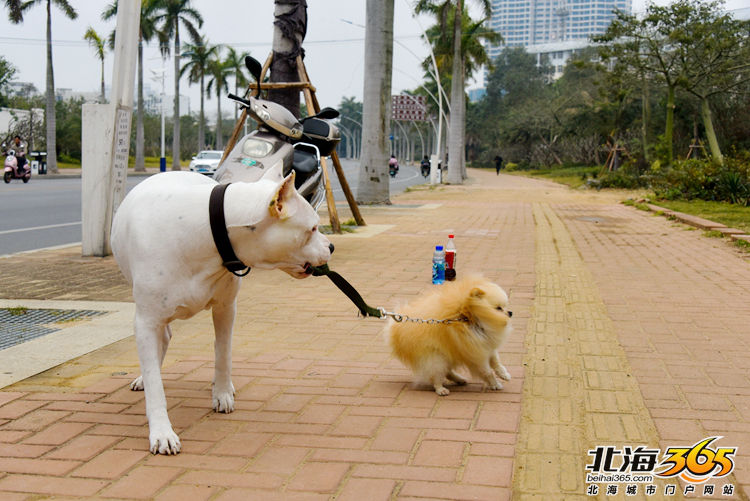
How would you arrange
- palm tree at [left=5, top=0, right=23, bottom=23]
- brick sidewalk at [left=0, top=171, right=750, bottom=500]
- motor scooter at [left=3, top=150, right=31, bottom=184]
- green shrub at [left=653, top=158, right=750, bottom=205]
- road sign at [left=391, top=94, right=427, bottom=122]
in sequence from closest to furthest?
A: brick sidewalk at [left=0, top=171, right=750, bottom=500] → green shrub at [left=653, top=158, right=750, bottom=205] → motor scooter at [left=3, top=150, right=31, bottom=184] → palm tree at [left=5, top=0, right=23, bottom=23] → road sign at [left=391, top=94, right=427, bottom=122]

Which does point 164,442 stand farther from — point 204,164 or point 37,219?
point 204,164

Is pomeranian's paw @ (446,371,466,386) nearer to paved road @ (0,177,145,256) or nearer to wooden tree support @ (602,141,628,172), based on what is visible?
paved road @ (0,177,145,256)

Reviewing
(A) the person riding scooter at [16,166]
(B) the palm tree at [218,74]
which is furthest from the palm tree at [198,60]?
(A) the person riding scooter at [16,166]

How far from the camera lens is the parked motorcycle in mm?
7465

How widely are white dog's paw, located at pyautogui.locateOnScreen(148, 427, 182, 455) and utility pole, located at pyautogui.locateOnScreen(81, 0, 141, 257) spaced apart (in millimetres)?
6651

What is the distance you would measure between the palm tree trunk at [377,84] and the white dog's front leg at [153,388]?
15581mm

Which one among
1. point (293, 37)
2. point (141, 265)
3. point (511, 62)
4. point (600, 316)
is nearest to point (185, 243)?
point (141, 265)

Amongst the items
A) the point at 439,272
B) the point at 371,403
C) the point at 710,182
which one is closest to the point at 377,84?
the point at 710,182

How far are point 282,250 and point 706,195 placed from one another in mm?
20733

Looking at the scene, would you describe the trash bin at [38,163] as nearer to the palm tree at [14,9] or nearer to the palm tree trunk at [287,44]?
the palm tree at [14,9]

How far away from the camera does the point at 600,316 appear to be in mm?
6641

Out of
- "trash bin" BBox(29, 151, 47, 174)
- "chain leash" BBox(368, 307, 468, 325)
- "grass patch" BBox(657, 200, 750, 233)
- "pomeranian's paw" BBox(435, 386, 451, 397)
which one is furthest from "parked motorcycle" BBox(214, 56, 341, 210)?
"trash bin" BBox(29, 151, 47, 174)

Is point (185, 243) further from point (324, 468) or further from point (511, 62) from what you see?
point (511, 62)

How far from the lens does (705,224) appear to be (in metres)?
14.4
